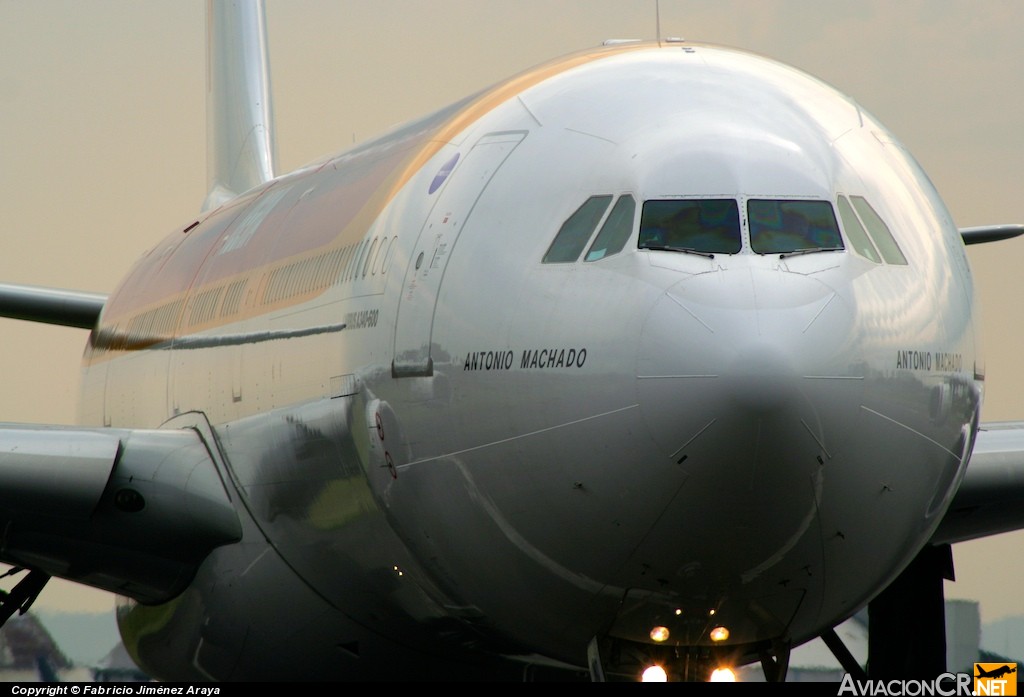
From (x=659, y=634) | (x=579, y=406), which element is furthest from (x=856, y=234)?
(x=659, y=634)

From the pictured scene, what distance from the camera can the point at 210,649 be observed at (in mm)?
11898

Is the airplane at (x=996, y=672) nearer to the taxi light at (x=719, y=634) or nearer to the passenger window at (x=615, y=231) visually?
the taxi light at (x=719, y=634)

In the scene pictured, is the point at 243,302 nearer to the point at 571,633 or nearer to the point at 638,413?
the point at 571,633

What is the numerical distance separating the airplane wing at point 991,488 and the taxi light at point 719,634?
13.3 ft

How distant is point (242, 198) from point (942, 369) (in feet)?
28.0

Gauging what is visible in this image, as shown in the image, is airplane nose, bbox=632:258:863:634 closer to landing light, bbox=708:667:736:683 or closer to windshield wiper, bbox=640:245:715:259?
windshield wiper, bbox=640:245:715:259

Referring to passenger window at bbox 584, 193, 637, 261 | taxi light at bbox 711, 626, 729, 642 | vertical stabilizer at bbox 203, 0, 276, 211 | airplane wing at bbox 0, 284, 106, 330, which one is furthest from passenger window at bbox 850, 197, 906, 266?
vertical stabilizer at bbox 203, 0, 276, 211

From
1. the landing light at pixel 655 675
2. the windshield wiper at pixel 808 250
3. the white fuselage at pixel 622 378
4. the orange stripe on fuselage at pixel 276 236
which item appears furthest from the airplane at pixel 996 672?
the orange stripe on fuselage at pixel 276 236

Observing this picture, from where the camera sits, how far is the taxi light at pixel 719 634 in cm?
725

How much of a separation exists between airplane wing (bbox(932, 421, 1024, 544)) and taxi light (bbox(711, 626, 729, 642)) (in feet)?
13.3

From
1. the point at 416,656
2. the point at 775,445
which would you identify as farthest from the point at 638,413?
the point at 416,656

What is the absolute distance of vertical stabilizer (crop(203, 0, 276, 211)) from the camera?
20672 millimetres

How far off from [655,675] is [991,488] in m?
4.58

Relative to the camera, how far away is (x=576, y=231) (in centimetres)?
720
